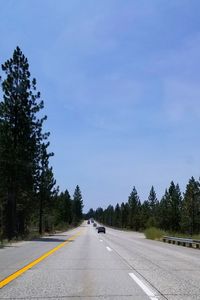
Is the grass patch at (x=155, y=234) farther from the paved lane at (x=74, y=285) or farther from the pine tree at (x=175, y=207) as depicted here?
the pine tree at (x=175, y=207)

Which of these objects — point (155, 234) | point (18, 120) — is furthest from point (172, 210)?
point (18, 120)

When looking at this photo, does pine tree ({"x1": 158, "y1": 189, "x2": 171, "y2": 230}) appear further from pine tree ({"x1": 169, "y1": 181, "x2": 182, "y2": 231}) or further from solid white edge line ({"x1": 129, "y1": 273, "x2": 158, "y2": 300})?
solid white edge line ({"x1": 129, "y1": 273, "x2": 158, "y2": 300})

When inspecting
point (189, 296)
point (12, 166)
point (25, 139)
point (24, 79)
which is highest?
point (24, 79)

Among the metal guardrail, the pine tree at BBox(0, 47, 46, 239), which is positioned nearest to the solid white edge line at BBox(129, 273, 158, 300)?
the metal guardrail

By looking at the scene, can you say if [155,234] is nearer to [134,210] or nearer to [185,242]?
[185,242]

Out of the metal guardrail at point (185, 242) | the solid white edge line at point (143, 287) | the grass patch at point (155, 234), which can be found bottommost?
the solid white edge line at point (143, 287)

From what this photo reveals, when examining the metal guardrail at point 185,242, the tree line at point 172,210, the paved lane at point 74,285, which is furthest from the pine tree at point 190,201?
the paved lane at point 74,285

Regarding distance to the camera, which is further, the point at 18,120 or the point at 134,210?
the point at 134,210

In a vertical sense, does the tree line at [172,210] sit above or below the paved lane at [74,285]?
above

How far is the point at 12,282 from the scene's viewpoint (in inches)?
462

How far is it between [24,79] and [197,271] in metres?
34.6

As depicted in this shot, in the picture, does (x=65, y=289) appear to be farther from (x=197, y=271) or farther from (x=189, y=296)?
(x=197, y=271)

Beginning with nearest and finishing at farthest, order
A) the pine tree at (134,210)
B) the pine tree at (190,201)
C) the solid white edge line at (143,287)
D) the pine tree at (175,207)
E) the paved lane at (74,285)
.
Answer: the solid white edge line at (143,287), the paved lane at (74,285), the pine tree at (190,201), the pine tree at (175,207), the pine tree at (134,210)

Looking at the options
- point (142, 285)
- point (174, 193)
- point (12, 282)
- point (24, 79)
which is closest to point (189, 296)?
point (142, 285)
